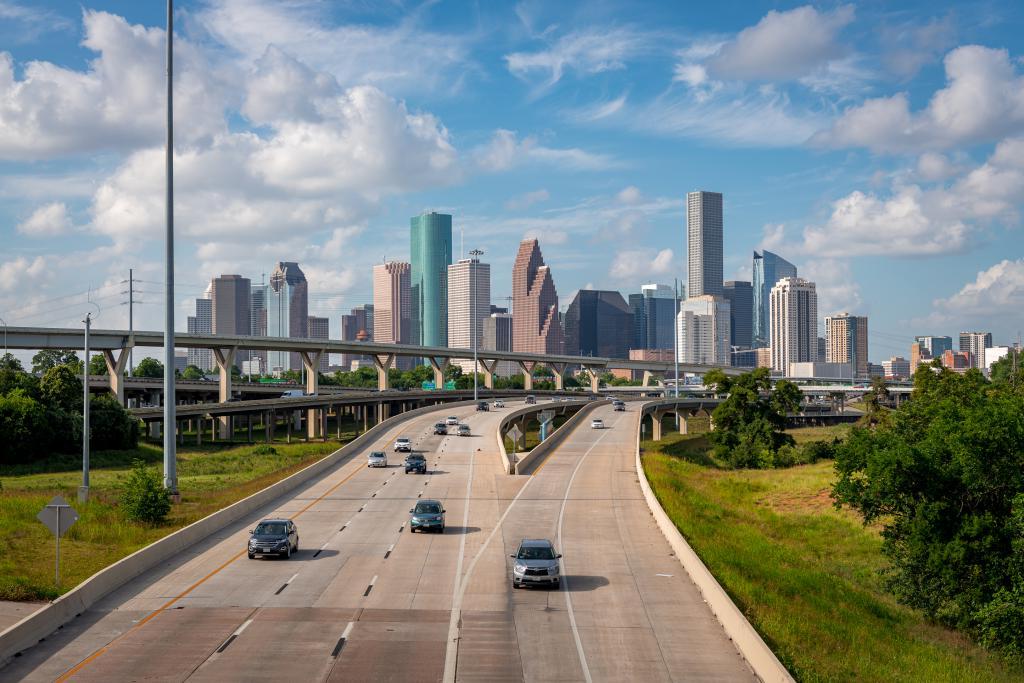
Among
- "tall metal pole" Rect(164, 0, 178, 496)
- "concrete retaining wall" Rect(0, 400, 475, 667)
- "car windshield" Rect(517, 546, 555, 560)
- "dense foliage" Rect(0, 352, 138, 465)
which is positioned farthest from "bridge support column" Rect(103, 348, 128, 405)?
"car windshield" Rect(517, 546, 555, 560)

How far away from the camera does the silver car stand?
26.1 meters

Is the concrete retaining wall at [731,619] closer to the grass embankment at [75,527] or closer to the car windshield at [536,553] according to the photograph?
the car windshield at [536,553]

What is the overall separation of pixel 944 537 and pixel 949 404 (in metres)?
9.81

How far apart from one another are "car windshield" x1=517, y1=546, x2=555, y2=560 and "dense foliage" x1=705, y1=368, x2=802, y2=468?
71.3 metres

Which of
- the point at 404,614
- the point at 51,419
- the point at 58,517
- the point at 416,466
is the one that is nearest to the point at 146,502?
the point at 58,517

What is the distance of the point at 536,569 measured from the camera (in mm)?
26109

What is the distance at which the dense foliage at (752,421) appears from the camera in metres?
95.8

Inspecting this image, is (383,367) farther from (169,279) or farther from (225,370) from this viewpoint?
(169,279)

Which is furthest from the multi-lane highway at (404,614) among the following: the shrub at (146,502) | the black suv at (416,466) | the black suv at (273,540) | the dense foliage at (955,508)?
the black suv at (416,466)

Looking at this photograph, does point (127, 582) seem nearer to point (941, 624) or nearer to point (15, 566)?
point (15, 566)

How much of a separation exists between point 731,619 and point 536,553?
6680mm

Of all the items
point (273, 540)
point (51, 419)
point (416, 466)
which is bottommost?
point (416, 466)

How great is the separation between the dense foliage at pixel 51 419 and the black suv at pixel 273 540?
2158 inches

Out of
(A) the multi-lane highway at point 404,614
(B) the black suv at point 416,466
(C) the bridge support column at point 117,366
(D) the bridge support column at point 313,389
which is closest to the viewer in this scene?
(A) the multi-lane highway at point 404,614
